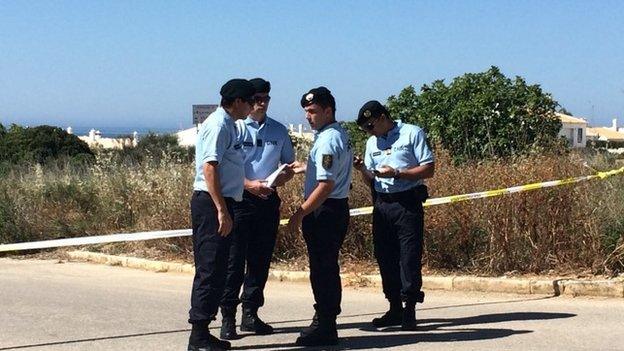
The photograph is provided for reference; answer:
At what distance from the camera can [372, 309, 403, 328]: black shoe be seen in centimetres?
671

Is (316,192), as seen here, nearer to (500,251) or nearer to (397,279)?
(397,279)

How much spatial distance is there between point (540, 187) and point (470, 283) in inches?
51.8

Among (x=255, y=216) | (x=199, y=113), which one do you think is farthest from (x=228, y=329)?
(x=199, y=113)

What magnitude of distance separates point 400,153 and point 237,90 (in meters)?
1.56

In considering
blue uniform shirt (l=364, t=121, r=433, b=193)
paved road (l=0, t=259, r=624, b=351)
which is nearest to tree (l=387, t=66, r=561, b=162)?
paved road (l=0, t=259, r=624, b=351)

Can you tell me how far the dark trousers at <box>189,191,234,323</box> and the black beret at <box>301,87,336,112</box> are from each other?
98 centimetres

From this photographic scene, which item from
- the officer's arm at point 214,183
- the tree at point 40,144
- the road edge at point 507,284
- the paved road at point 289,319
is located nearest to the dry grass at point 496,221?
the road edge at point 507,284

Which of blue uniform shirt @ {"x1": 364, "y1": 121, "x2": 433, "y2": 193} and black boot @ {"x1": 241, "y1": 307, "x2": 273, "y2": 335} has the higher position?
blue uniform shirt @ {"x1": 364, "y1": 121, "x2": 433, "y2": 193}

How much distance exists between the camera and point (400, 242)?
258 inches

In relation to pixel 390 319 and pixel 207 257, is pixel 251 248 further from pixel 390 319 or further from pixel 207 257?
pixel 390 319

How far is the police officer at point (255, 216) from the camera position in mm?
6283

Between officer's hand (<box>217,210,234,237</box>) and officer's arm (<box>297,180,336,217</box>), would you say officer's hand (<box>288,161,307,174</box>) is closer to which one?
officer's arm (<box>297,180,336,217</box>)

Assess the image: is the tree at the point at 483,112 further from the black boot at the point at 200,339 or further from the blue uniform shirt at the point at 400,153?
the black boot at the point at 200,339

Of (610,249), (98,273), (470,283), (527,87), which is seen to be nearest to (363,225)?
(470,283)
